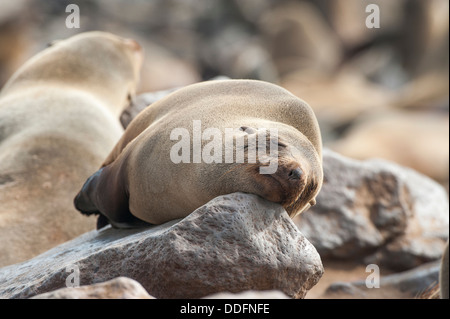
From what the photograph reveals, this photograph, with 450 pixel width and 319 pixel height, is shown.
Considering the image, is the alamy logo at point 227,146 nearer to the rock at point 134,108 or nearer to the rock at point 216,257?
the rock at point 216,257

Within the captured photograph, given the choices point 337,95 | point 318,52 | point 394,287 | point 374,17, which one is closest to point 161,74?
point 337,95

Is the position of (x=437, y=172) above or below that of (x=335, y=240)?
below

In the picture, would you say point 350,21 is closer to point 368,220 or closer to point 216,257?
point 368,220

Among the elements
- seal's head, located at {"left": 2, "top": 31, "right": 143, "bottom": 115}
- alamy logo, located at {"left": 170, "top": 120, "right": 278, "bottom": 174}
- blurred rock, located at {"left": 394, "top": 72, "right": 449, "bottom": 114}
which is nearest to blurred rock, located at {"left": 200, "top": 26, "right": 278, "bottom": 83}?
blurred rock, located at {"left": 394, "top": 72, "right": 449, "bottom": 114}

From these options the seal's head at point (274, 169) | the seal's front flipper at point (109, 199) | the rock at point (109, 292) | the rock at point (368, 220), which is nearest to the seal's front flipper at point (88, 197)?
the seal's front flipper at point (109, 199)
